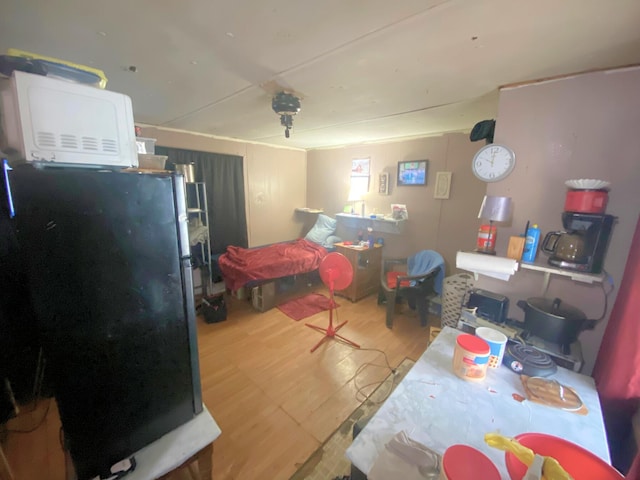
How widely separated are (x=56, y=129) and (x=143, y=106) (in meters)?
2.03

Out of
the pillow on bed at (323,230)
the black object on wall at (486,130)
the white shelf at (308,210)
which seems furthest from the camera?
the white shelf at (308,210)

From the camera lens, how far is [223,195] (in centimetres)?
396

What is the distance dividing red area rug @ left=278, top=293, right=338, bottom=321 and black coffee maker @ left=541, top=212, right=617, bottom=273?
2.52 m

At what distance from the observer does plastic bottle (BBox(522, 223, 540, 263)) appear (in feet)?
5.05

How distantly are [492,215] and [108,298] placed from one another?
2017 millimetres

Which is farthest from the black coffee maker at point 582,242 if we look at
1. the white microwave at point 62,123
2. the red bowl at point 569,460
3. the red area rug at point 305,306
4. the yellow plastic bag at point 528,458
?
the red area rug at point 305,306

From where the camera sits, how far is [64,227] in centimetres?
68

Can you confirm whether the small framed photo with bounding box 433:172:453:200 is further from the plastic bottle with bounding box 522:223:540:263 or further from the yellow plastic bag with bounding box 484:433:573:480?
the yellow plastic bag with bounding box 484:433:573:480

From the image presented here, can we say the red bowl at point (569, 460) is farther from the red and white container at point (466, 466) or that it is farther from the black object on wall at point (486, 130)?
the black object on wall at point (486, 130)

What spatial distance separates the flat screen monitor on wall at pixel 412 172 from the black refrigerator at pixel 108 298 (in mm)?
3363

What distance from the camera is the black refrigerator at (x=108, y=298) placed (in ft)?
2.17

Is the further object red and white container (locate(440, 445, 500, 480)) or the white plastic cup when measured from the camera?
the white plastic cup

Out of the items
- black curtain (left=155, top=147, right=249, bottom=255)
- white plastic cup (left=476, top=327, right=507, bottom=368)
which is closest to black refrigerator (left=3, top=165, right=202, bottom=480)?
white plastic cup (left=476, top=327, right=507, bottom=368)

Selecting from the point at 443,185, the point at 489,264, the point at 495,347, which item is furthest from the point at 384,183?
the point at 495,347
